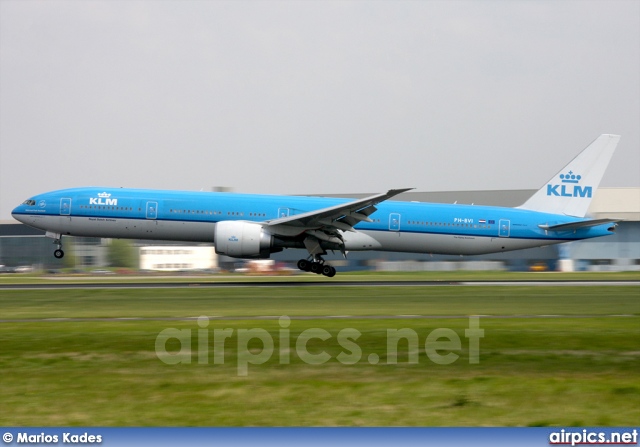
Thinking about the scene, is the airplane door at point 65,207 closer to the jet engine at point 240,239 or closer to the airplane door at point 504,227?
the jet engine at point 240,239

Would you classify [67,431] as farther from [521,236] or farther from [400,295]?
[521,236]

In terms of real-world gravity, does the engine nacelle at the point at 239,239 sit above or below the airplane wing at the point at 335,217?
below

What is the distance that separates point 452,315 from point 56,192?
22.9 m

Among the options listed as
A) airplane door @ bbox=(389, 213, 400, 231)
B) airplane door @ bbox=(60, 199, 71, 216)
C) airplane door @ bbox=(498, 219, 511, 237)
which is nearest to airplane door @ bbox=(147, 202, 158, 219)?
airplane door @ bbox=(60, 199, 71, 216)

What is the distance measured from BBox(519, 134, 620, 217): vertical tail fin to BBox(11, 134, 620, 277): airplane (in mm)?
494

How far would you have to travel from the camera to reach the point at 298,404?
11156mm

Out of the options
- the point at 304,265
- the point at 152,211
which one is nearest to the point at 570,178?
the point at 304,265

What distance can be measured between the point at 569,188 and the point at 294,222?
14.8m

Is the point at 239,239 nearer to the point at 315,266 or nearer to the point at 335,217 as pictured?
the point at 335,217

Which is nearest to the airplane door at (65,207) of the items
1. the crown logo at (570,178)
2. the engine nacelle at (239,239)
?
the engine nacelle at (239,239)

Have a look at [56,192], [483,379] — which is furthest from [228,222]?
[483,379]

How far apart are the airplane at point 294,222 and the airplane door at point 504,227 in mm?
48

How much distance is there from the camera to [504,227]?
38469 mm

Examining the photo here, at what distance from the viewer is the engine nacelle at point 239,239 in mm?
33625
